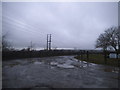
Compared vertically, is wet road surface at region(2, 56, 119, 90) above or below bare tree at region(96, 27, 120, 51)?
below

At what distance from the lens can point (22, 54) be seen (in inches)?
958

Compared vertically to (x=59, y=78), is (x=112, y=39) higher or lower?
higher

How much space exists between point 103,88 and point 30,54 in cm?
2380

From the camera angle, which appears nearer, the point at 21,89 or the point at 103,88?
the point at 21,89

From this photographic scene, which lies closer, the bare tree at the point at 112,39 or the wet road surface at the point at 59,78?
the wet road surface at the point at 59,78

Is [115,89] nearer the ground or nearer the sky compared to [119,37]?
nearer the ground

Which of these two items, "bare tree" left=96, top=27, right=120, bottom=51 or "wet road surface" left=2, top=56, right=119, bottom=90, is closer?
"wet road surface" left=2, top=56, right=119, bottom=90

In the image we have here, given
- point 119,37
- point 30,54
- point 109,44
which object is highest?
point 119,37

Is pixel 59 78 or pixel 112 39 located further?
pixel 112 39

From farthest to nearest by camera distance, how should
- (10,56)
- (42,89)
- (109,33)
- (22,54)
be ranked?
(109,33) < (22,54) < (10,56) < (42,89)

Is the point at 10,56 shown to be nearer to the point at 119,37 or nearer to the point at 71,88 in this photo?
the point at 71,88

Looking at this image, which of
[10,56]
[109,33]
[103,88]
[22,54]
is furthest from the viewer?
[109,33]

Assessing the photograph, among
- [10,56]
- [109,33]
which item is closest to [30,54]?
[10,56]

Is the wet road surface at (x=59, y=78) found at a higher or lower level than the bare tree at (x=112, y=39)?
lower
